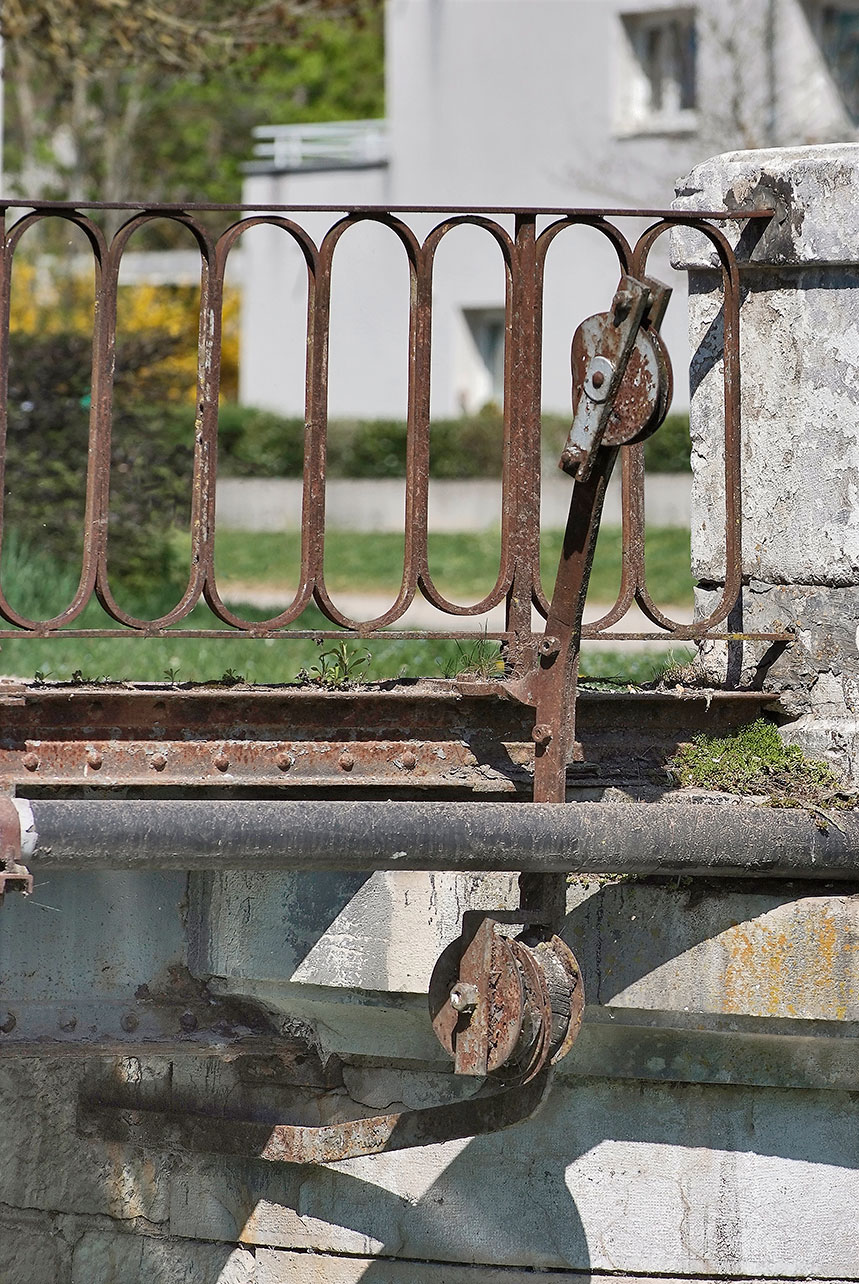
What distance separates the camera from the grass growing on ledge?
3094mm

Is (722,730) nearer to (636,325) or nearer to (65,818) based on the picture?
(636,325)

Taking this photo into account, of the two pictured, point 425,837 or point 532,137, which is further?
point 532,137

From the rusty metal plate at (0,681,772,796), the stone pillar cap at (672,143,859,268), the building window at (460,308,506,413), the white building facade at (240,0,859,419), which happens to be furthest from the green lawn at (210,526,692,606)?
the rusty metal plate at (0,681,772,796)

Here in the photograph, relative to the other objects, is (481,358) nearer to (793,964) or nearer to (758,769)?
(758,769)

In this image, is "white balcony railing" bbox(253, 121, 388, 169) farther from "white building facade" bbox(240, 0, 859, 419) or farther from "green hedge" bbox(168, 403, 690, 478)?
"green hedge" bbox(168, 403, 690, 478)

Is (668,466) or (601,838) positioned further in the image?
(668,466)

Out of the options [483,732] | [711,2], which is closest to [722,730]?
[483,732]

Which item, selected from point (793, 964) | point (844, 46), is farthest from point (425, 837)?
point (844, 46)

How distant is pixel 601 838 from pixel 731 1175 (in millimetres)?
811

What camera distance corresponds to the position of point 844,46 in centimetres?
1727

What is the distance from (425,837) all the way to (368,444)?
15.6m

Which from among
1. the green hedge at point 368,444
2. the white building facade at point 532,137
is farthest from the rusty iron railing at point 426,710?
the green hedge at point 368,444

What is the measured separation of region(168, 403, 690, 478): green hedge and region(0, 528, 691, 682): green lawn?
3467 millimetres

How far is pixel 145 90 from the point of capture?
85.2ft
